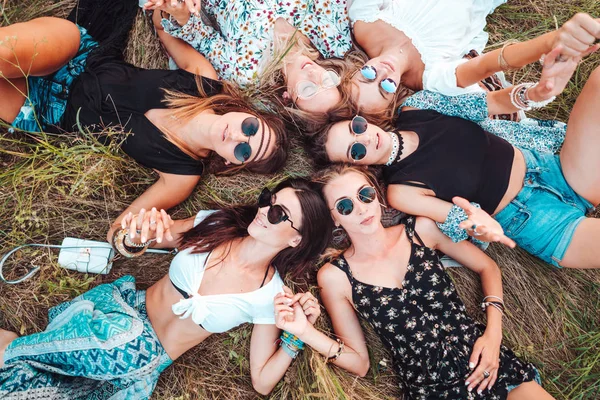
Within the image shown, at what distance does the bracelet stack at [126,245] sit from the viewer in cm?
318

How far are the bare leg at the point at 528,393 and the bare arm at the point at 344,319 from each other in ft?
3.65

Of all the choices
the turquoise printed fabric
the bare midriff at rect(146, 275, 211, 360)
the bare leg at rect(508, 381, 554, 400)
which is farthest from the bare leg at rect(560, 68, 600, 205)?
the bare midriff at rect(146, 275, 211, 360)

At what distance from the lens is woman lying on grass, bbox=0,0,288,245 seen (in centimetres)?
324

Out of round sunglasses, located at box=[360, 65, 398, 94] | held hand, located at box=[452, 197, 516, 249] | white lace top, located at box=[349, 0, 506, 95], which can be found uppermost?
white lace top, located at box=[349, 0, 506, 95]

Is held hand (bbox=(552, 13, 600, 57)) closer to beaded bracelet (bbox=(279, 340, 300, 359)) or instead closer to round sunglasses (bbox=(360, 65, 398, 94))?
round sunglasses (bbox=(360, 65, 398, 94))

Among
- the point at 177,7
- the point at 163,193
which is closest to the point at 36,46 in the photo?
the point at 177,7

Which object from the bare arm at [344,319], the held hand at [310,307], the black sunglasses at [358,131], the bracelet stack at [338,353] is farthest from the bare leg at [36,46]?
Result: the bracelet stack at [338,353]

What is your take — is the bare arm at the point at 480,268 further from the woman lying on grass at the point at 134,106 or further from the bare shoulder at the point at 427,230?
the woman lying on grass at the point at 134,106

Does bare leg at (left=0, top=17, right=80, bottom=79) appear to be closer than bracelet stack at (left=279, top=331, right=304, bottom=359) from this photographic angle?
Yes

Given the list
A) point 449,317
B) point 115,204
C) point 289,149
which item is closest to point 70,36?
point 115,204

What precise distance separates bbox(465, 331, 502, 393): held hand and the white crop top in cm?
154

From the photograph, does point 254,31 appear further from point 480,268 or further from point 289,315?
point 480,268

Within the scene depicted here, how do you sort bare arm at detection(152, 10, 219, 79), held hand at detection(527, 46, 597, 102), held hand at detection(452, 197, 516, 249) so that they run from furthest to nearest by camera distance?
bare arm at detection(152, 10, 219, 79), held hand at detection(452, 197, 516, 249), held hand at detection(527, 46, 597, 102)

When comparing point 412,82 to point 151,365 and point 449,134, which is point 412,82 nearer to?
point 449,134
